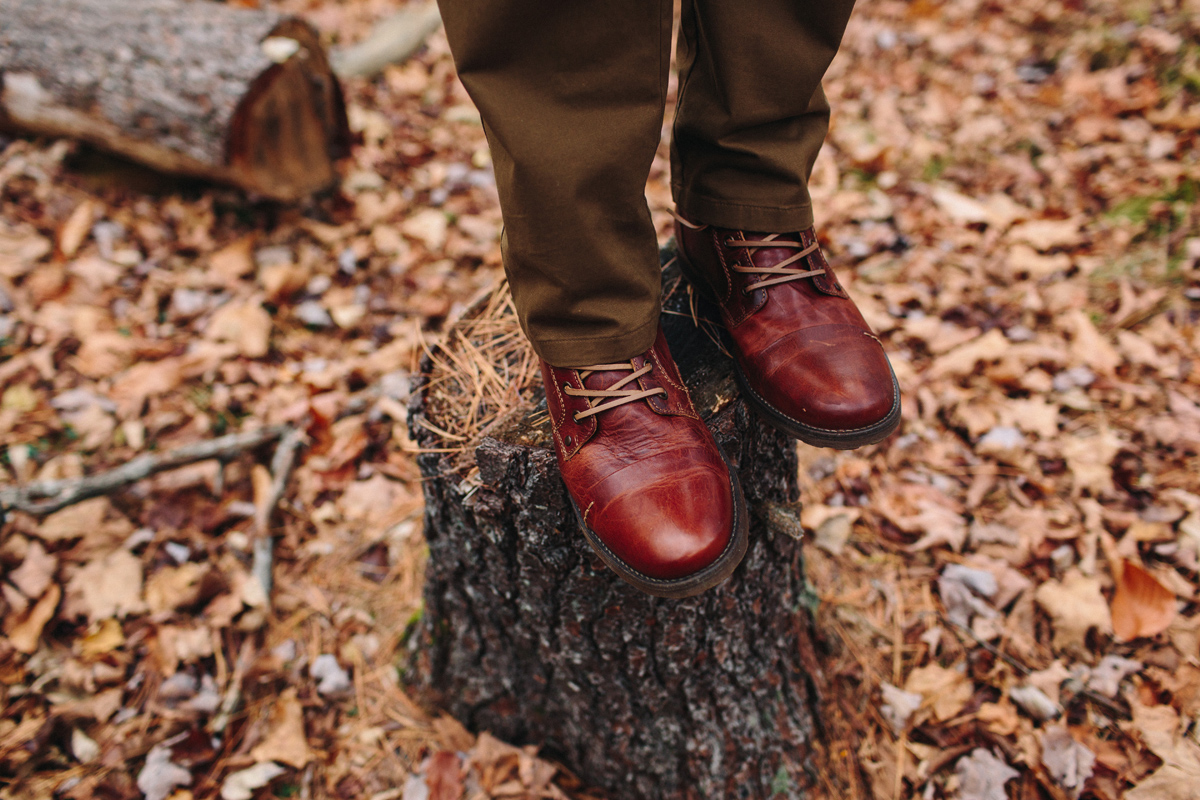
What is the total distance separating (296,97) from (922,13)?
3.81m

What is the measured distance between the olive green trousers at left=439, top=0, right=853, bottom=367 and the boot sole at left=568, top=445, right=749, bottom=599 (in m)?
0.34

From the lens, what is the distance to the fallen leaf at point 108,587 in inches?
74.1

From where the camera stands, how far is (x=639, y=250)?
1193 millimetres

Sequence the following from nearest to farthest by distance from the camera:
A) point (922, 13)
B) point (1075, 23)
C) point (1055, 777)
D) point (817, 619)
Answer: point (1055, 777) < point (817, 619) < point (1075, 23) < point (922, 13)

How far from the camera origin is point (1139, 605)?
5.52ft

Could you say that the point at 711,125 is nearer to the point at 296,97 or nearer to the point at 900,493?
the point at 900,493

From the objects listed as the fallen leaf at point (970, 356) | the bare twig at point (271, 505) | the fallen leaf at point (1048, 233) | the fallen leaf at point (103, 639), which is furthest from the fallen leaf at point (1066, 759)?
the fallen leaf at point (103, 639)

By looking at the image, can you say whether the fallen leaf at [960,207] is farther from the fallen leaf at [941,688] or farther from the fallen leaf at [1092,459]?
the fallen leaf at [941,688]

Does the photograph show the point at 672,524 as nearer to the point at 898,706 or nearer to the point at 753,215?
the point at 753,215

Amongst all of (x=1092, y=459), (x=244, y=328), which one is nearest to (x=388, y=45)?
(x=244, y=328)

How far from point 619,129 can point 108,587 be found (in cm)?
197

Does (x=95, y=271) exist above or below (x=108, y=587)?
above

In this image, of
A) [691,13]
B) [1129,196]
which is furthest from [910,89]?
[691,13]

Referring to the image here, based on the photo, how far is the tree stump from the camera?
134 centimetres
